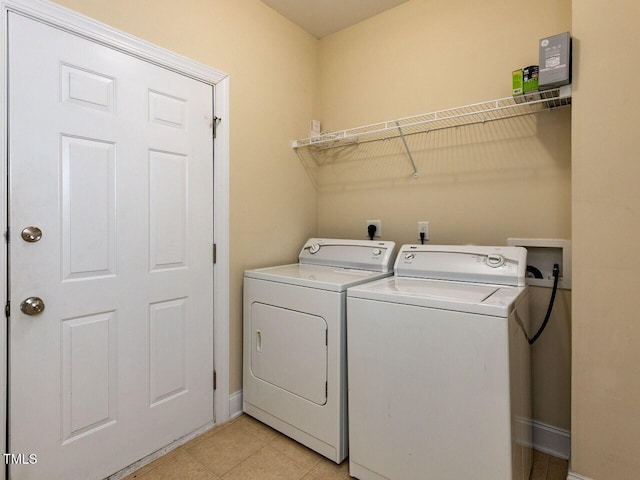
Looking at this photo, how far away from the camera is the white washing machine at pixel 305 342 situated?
5.42 ft

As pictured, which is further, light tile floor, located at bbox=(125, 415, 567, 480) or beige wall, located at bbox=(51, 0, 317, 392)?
beige wall, located at bbox=(51, 0, 317, 392)

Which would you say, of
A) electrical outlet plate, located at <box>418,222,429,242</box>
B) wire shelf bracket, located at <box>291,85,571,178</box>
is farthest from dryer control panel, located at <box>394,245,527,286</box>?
wire shelf bracket, located at <box>291,85,571,178</box>

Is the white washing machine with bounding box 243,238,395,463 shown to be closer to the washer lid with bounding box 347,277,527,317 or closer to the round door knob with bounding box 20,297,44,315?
the washer lid with bounding box 347,277,527,317

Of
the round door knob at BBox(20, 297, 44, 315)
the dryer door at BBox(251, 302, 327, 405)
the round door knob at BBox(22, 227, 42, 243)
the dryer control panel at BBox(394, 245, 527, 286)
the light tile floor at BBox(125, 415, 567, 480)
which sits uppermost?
the round door knob at BBox(22, 227, 42, 243)

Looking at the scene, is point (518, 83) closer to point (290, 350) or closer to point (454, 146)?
point (454, 146)

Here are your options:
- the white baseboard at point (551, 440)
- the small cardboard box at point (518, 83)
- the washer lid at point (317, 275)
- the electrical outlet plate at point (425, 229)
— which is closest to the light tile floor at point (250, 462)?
the white baseboard at point (551, 440)

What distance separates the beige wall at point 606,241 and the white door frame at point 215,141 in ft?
5.62

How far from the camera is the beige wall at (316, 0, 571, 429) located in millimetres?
1754

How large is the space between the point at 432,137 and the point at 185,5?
5.08ft

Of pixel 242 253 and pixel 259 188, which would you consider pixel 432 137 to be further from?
pixel 242 253

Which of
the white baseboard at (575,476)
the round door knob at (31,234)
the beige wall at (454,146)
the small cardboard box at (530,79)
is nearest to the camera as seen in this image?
the round door knob at (31,234)

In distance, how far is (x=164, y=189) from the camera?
176 cm

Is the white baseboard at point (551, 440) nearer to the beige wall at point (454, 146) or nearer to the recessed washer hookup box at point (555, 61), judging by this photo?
the beige wall at point (454, 146)

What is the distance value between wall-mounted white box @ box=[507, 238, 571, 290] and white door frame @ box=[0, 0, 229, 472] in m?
1.61
